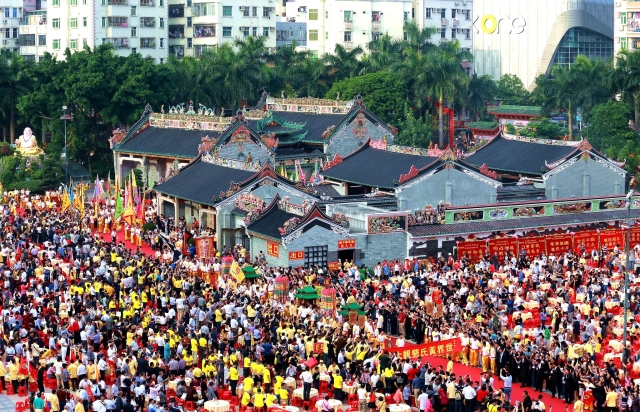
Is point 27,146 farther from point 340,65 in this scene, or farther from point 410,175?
point 410,175

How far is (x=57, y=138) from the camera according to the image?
312ft

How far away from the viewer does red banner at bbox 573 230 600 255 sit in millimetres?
61781

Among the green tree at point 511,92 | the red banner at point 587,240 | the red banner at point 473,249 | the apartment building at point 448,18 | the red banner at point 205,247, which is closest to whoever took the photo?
the red banner at point 473,249

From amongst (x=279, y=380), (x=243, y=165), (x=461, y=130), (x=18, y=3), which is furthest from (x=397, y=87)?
(x=279, y=380)

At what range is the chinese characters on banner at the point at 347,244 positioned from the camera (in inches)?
2304

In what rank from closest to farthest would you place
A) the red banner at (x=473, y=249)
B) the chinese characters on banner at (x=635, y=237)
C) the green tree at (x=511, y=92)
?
the red banner at (x=473, y=249)
the chinese characters on banner at (x=635, y=237)
the green tree at (x=511, y=92)

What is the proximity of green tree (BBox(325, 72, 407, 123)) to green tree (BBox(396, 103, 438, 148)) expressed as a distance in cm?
106

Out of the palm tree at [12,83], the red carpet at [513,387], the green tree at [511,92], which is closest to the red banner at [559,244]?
the red carpet at [513,387]

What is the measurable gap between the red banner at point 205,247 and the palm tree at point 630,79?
42.7 metres

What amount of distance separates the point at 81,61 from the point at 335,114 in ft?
68.5

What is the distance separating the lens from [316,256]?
58125 millimetres

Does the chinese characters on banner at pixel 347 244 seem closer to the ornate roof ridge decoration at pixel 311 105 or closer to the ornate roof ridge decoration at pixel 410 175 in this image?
the ornate roof ridge decoration at pixel 410 175

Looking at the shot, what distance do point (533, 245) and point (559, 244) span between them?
4.22 ft

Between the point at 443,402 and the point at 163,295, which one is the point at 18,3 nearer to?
the point at 163,295
